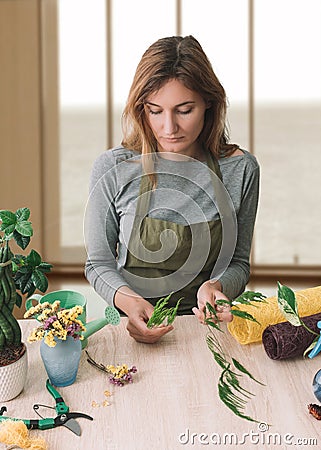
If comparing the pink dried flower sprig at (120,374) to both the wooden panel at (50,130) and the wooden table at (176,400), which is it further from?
the wooden panel at (50,130)

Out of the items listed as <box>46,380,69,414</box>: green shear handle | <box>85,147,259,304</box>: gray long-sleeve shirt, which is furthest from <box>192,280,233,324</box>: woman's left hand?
<box>46,380,69,414</box>: green shear handle

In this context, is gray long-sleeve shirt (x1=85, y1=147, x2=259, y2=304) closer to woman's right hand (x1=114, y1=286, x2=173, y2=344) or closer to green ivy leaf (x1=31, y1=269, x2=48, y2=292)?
woman's right hand (x1=114, y1=286, x2=173, y2=344)

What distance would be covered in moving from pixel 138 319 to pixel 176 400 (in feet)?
0.94

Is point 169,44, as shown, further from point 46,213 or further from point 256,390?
point 46,213

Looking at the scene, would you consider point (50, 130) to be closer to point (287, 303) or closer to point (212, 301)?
point (212, 301)

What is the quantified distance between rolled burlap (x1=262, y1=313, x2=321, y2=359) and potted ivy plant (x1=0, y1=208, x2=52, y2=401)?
51 centimetres

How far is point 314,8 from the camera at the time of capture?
4266 mm

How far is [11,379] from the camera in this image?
1.36 meters

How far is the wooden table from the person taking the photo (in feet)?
4.09

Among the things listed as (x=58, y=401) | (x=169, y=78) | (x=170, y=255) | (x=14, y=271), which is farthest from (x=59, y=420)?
(x=169, y=78)

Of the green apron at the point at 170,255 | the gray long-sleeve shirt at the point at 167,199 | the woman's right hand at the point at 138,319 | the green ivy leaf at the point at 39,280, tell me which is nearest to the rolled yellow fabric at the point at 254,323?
the woman's right hand at the point at 138,319

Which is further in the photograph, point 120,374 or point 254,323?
point 254,323

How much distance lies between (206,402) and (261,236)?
3.26 m

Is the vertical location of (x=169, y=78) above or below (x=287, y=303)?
above
